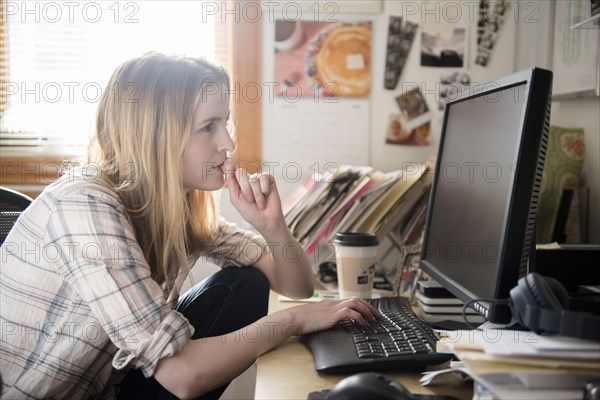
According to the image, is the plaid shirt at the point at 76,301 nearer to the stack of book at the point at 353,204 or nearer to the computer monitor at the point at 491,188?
the computer monitor at the point at 491,188

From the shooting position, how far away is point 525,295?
0.77 metres

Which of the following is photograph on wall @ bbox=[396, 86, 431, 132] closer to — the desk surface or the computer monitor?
the computer monitor

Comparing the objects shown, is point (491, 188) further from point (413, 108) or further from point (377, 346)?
point (413, 108)

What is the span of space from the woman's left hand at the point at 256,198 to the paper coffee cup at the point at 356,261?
154 mm

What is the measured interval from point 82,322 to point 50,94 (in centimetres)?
123

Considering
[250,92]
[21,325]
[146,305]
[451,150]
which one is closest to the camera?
[146,305]

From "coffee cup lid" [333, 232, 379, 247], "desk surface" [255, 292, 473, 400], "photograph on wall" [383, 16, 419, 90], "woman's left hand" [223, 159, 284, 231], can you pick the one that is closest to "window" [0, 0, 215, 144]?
"photograph on wall" [383, 16, 419, 90]

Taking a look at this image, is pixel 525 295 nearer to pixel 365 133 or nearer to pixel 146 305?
pixel 146 305

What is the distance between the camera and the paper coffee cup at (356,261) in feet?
4.86

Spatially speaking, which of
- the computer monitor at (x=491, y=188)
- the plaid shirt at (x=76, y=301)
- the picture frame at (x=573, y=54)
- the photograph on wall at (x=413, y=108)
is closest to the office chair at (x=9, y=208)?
the plaid shirt at (x=76, y=301)

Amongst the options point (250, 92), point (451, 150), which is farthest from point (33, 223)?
point (250, 92)

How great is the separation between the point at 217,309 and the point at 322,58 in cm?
101

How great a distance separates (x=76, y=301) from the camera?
1.13 m

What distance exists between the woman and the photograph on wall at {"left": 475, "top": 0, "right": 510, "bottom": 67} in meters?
0.99
